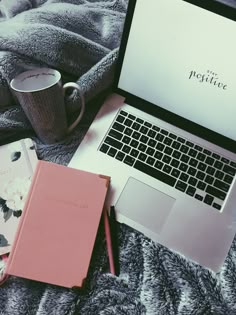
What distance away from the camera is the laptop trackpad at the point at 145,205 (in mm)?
745

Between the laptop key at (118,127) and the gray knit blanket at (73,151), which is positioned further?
the laptop key at (118,127)

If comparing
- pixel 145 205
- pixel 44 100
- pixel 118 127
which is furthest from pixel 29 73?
pixel 145 205

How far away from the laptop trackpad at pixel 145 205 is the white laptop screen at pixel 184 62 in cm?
13

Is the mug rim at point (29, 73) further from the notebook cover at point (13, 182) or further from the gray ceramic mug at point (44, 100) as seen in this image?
the notebook cover at point (13, 182)

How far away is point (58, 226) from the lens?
2.37 ft

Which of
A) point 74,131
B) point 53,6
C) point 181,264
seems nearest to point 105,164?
point 74,131

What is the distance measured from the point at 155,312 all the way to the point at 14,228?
0.77ft

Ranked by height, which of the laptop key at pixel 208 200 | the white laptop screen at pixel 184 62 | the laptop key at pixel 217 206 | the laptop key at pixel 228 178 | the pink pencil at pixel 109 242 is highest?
the white laptop screen at pixel 184 62

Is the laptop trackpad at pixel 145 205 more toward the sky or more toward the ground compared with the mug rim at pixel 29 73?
more toward the ground

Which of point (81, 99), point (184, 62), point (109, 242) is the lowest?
point (109, 242)

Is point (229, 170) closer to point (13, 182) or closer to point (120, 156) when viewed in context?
point (120, 156)

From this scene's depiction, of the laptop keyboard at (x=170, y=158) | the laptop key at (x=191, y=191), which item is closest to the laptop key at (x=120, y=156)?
the laptop keyboard at (x=170, y=158)

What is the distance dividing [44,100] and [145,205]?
22 centimetres

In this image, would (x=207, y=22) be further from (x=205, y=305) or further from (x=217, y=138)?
(x=205, y=305)
